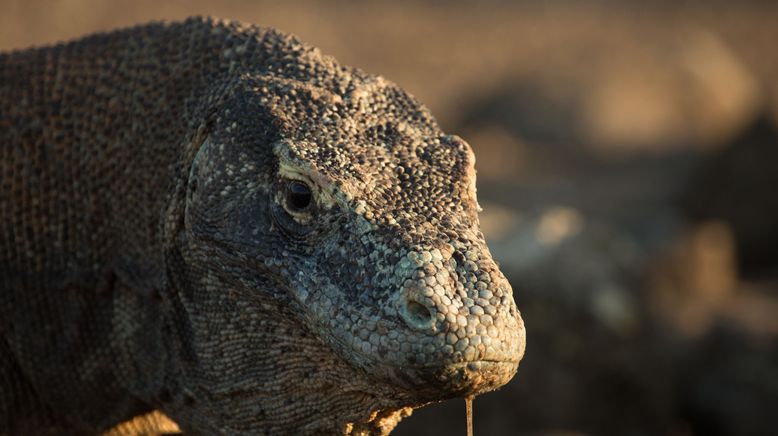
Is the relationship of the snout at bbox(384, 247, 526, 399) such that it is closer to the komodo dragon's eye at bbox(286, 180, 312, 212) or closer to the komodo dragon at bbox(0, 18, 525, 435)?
the komodo dragon at bbox(0, 18, 525, 435)

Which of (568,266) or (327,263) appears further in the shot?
(568,266)

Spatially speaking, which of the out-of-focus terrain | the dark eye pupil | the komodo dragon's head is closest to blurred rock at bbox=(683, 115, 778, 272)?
the out-of-focus terrain

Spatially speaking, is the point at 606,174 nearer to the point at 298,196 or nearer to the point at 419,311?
the point at 298,196

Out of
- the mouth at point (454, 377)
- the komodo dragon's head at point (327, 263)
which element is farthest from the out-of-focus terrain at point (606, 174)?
the mouth at point (454, 377)

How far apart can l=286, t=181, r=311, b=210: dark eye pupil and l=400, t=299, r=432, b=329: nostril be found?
576mm

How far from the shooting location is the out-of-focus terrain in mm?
8062

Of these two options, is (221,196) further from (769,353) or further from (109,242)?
(769,353)

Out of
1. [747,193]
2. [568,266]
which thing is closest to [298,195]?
[568,266]

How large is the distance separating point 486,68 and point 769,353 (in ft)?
41.5

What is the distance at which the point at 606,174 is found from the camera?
16.7 meters

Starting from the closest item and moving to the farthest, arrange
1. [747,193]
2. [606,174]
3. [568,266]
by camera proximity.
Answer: [568,266]
[747,193]
[606,174]

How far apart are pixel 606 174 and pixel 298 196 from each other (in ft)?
44.8

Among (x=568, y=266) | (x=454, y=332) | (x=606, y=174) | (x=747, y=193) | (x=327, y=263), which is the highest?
(x=606, y=174)

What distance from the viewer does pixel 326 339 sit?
3.40 m
